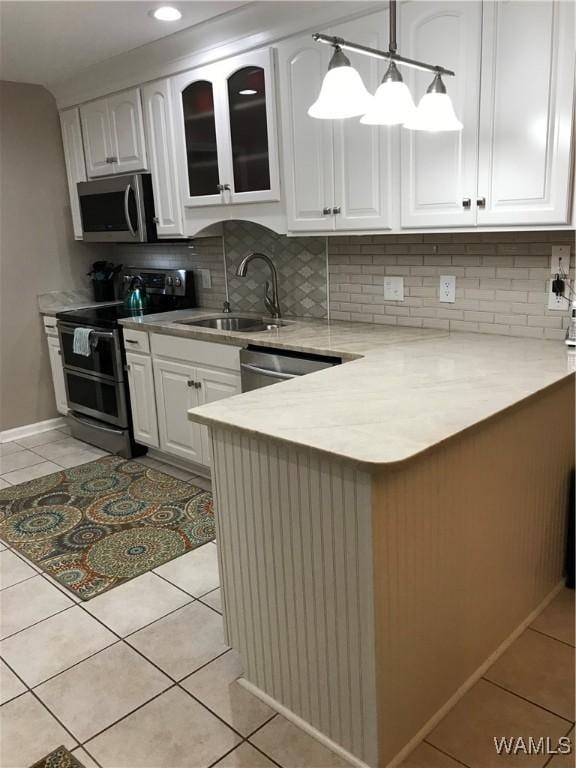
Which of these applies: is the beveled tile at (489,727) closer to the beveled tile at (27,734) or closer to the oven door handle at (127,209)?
the beveled tile at (27,734)

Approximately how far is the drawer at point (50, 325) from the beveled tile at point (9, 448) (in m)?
0.81

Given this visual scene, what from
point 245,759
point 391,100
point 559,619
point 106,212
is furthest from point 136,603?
point 106,212

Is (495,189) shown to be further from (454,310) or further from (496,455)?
(496,455)

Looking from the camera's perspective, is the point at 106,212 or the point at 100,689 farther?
the point at 106,212

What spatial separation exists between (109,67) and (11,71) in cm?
64

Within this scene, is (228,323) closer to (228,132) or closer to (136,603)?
(228,132)

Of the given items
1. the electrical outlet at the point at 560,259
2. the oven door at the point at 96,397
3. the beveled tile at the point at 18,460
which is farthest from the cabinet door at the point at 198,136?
the beveled tile at the point at 18,460

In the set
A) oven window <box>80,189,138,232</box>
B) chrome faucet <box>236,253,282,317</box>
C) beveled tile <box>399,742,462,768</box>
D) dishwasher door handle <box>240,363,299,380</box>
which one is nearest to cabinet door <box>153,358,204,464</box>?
dishwasher door handle <box>240,363,299,380</box>

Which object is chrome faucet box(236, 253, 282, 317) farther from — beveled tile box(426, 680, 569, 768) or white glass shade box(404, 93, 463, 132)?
beveled tile box(426, 680, 569, 768)

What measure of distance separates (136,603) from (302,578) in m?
1.07

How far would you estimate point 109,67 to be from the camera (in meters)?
3.65

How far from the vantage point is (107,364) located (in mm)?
3852

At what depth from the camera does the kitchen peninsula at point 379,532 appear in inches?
59.0

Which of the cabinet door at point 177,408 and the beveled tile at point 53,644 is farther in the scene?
the cabinet door at point 177,408
